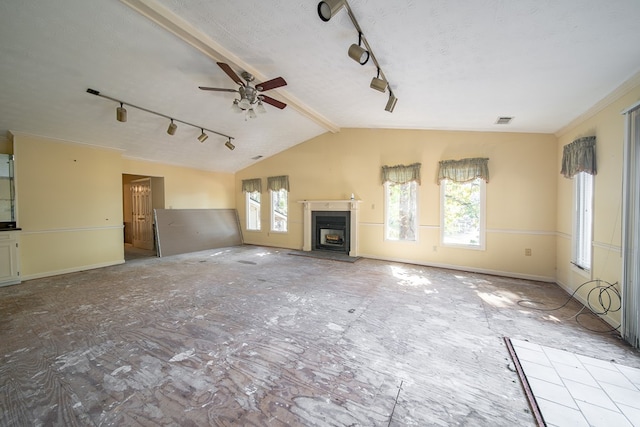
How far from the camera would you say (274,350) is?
6.90 feet

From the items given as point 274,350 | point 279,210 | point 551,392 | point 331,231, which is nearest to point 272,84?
point 274,350

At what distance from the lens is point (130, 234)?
25.3 ft

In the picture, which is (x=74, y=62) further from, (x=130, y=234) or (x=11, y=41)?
(x=130, y=234)

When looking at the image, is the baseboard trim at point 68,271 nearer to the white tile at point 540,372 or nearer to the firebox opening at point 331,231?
the firebox opening at point 331,231

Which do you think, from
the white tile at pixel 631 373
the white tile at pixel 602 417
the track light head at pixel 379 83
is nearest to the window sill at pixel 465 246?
the white tile at pixel 631 373

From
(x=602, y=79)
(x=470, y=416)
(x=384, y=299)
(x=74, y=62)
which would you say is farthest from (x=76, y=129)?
(x=602, y=79)

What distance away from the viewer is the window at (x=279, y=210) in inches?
280

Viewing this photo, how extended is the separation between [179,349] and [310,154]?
533 centimetres

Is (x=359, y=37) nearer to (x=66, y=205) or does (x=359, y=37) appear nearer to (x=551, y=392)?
(x=551, y=392)

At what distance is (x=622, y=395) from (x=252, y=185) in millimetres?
7601

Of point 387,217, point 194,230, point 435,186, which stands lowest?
point 194,230

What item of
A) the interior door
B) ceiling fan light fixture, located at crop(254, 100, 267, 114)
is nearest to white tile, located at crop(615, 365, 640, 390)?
ceiling fan light fixture, located at crop(254, 100, 267, 114)

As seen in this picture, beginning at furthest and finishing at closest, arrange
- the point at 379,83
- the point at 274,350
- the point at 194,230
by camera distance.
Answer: the point at 194,230, the point at 379,83, the point at 274,350

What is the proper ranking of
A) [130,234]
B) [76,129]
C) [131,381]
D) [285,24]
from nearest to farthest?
[131,381] < [285,24] < [76,129] < [130,234]
